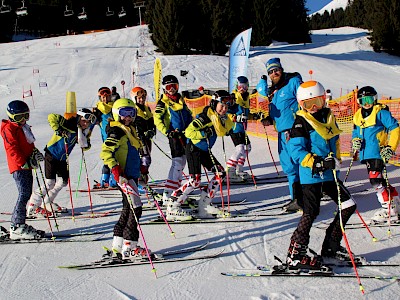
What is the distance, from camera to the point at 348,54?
36500 mm

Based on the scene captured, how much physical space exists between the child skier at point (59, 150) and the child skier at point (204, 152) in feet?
5.55

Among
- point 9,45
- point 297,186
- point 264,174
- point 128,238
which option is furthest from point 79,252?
point 9,45

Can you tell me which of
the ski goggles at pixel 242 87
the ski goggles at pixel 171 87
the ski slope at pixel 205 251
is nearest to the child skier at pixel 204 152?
the ski slope at pixel 205 251

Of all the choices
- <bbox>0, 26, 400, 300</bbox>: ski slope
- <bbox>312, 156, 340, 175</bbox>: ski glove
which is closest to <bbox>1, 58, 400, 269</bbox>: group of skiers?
<bbox>312, 156, 340, 175</bbox>: ski glove

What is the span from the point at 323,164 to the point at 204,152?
2366 mm

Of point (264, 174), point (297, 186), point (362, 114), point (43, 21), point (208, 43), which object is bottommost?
point (264, 174)

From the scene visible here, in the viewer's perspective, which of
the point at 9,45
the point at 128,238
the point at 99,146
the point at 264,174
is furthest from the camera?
the point at 9,45

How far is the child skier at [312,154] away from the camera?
12.9 feet

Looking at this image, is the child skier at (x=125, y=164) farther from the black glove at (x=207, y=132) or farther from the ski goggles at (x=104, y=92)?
the ski goggles at (x=104, y=92)

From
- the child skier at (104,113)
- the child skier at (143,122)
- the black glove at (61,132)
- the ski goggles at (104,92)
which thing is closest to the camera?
the black glove at (61,132)

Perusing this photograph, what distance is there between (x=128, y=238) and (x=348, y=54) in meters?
36.1

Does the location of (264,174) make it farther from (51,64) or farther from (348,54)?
(348,54)

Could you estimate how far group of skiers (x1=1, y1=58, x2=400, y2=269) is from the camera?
4.00m

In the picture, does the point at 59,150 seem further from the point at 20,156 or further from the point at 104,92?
the point at 104,92
